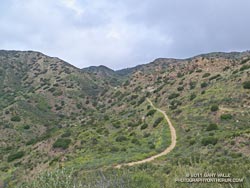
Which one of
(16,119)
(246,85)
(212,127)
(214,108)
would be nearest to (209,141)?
(212,127)

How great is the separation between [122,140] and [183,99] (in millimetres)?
16862

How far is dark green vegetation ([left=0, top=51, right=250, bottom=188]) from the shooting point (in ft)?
74.0

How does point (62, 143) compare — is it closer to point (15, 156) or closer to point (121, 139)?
point (121, 139)

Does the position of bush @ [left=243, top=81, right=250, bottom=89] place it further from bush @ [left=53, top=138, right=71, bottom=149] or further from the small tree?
bush @ [left=53, top=138, right=71, bottom=149]

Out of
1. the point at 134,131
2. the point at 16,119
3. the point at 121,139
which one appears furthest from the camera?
the point at 16,119

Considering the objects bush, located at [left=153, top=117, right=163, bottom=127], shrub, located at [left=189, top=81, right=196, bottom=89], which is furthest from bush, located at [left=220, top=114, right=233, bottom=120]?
shrub, located at [left=189, top=81, right=196, bottom=89]

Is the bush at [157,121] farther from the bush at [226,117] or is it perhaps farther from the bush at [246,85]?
the bush at [246,85]

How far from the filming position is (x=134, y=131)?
4947 cm

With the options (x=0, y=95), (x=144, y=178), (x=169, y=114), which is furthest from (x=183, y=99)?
(x=0, y=95)

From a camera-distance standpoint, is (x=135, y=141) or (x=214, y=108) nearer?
(x=135, y=141)

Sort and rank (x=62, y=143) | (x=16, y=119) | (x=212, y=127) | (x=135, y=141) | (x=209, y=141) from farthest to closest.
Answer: (x=16, y=119), (x=62, y=143), (x=135, y=141), (x=212, y=127), (x=209, y=141)

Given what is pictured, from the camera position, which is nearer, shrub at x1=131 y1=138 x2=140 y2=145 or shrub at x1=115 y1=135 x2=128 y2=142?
shrub at x1=131 y1=138 x2=140 y2=145

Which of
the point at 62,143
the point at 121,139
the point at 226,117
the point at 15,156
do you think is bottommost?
the point at 15,156

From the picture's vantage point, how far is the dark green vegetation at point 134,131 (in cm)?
2256
